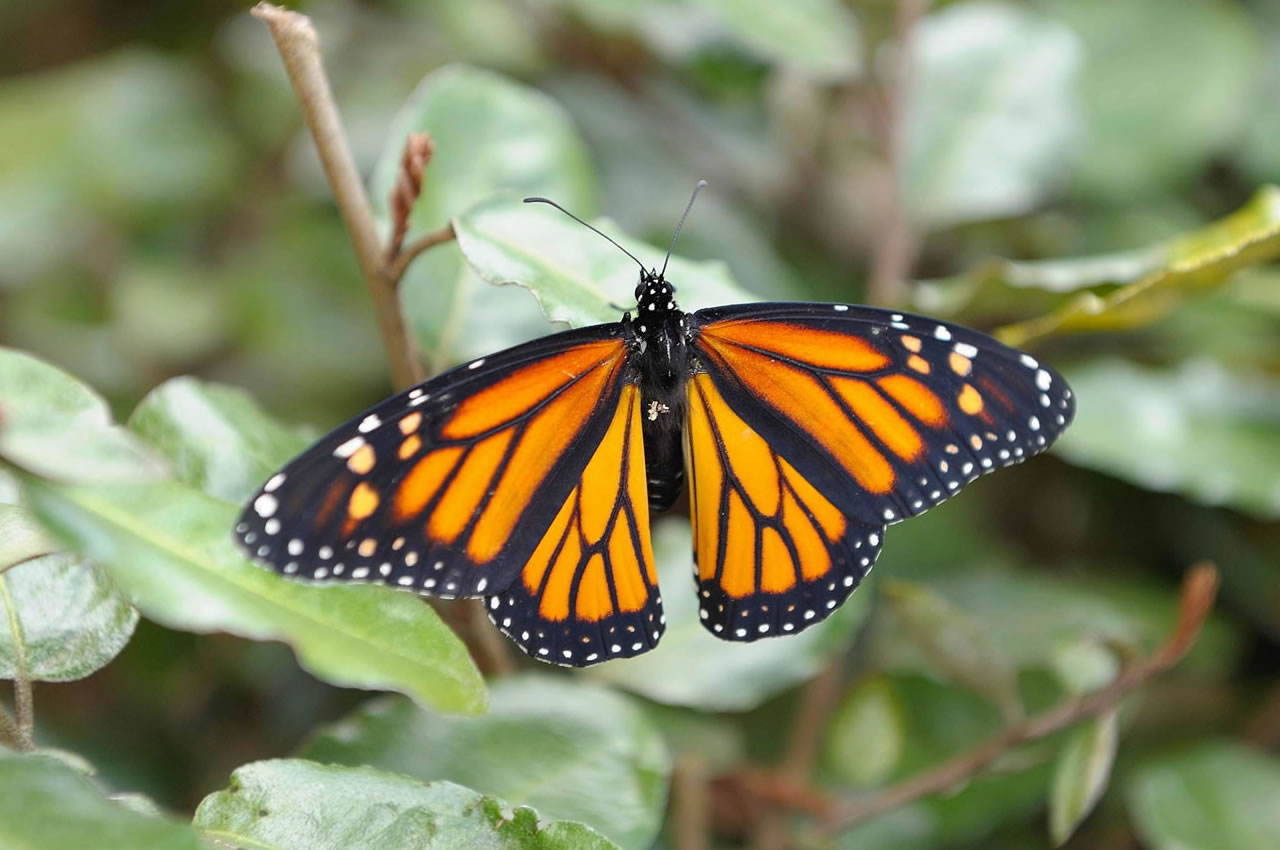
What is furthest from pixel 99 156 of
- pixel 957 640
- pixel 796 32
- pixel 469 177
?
pixel 957 640

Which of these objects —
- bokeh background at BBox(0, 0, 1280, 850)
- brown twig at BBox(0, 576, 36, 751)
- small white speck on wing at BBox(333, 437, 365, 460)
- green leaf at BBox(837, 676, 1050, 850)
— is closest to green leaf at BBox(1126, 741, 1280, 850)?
bokeh background at BBox(0, 0, 1280, 850)

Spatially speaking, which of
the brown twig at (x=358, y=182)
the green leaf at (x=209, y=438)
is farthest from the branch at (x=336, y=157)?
the green leaf at (x=209, y=438)

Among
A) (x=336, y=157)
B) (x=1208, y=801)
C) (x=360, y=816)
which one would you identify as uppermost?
(x=336, y=157)

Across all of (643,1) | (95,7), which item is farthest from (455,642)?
(95,7)

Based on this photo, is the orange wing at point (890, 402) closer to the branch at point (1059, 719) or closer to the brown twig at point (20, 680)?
the branch at point (1059, 719)

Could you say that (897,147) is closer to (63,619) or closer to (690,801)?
(690,801)

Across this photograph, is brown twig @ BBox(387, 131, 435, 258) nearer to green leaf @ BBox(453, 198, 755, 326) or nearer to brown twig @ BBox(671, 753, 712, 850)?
green leaf @ BBox(453, 198, 755, 326)

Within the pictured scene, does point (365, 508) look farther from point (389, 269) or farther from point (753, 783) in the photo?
point (753, 783)
